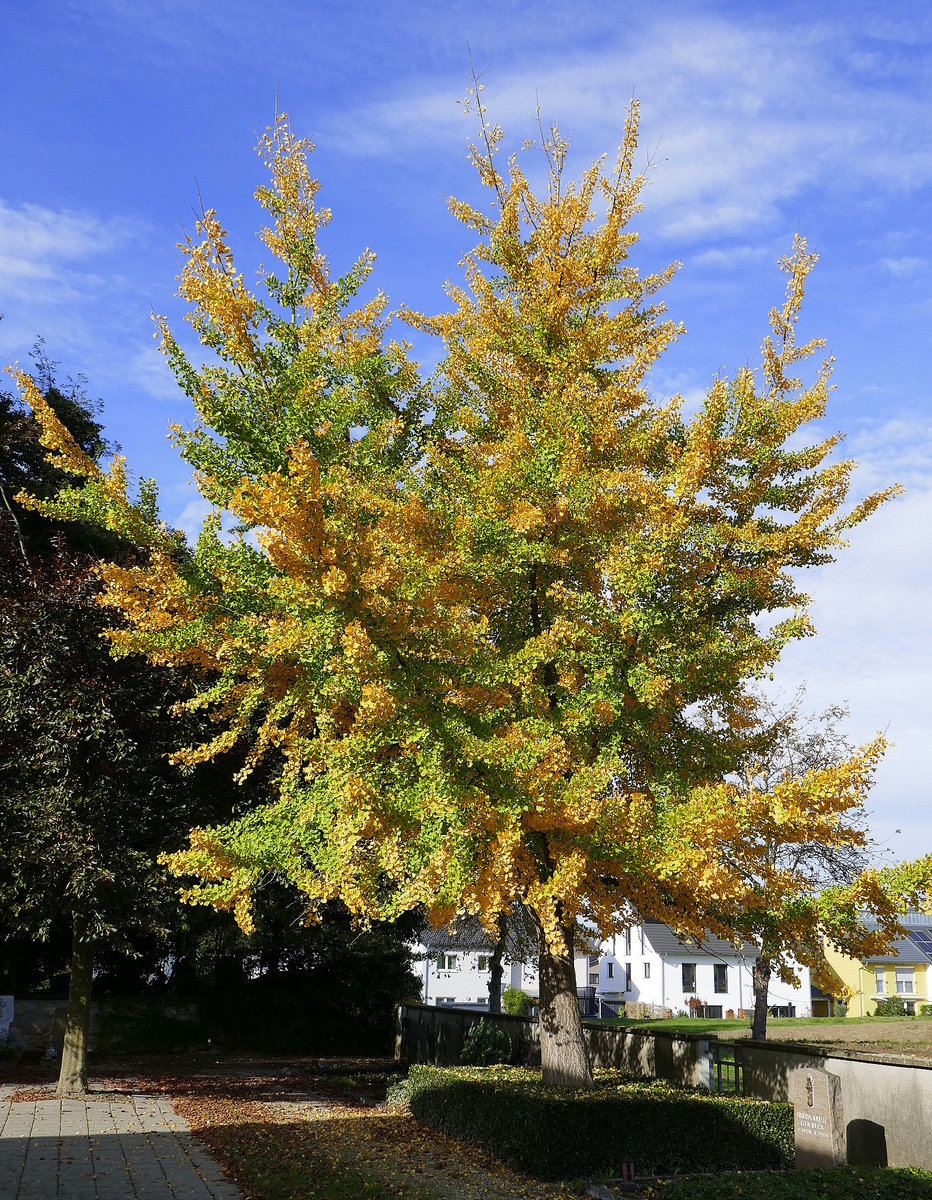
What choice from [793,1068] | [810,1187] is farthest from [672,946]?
[810,1187]

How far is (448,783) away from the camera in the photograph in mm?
9312

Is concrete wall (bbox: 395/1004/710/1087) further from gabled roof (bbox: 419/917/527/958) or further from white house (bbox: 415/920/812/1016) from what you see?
white house (bbox: 415/920/812/1016)

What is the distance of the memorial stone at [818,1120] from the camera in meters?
10.3

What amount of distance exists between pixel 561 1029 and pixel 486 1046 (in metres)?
5.31

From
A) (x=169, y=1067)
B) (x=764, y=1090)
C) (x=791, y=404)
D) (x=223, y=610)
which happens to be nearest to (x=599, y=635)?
(x=791, y=404)

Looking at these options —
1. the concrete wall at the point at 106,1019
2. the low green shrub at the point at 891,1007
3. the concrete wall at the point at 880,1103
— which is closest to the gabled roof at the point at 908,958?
the low green shrub at the point at 891,1007

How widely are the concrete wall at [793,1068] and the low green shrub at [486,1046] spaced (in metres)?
0.28

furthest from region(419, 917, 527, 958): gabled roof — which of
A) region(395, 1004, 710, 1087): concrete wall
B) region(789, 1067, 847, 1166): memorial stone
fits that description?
region(789, 1067, 847, 1166): memorial stone

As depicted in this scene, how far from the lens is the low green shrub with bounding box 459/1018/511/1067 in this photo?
17297 mm

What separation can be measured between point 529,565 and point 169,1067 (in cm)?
1580

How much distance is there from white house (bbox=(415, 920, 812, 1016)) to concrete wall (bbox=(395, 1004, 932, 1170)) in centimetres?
2948

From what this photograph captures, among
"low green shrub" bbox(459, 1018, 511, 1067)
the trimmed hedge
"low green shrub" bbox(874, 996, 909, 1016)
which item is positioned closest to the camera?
the trimmed hedge

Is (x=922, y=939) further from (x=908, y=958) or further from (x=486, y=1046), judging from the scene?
(x=486, y=1046)

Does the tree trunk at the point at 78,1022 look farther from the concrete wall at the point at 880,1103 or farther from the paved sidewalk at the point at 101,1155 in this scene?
the concrete wall at the point at 880,1103
